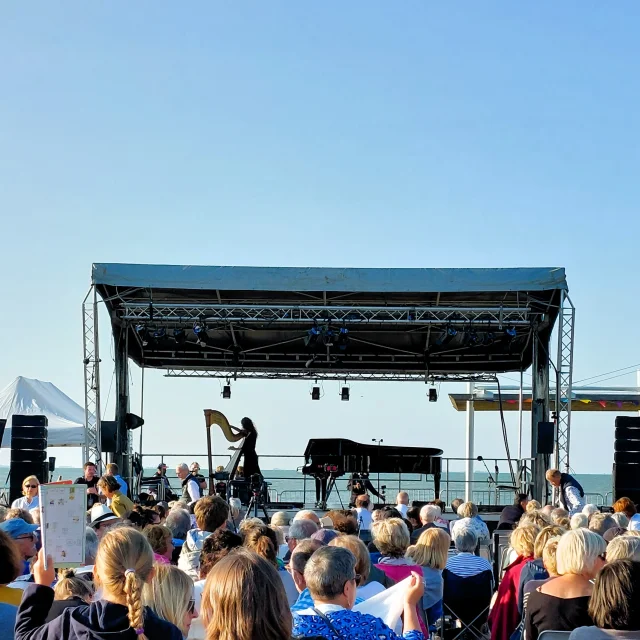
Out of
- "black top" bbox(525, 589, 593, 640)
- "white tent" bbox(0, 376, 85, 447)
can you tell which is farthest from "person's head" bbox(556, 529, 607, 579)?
"white tent" bbox(0, 376, 85, 447)

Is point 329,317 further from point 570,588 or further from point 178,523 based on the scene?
point 570,588

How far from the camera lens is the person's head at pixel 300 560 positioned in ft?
13.8

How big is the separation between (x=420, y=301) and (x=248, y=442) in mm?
3631

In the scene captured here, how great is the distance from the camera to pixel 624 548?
4629 millimetres

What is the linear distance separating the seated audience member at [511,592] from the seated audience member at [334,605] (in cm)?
261

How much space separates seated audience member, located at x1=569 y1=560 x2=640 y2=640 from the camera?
11.0 feet

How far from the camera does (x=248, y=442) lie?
48.3 feet

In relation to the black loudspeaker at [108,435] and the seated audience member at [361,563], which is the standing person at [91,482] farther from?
the seated audience member at [361,563]

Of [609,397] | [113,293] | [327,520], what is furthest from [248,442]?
[609,397]

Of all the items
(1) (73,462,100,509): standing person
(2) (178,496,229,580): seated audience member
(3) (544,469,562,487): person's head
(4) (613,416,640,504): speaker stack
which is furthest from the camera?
(4) (613,416,640,504): speaker stack

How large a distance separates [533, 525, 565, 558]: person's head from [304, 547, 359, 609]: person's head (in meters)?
2.69

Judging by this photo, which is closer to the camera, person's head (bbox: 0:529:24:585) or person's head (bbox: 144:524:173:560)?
person's head (bbox: 0:529:24:585)

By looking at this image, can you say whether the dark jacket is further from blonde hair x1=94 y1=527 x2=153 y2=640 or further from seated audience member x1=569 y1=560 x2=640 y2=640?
seated audience member x1=569 y1=560 x2=640 y2=640

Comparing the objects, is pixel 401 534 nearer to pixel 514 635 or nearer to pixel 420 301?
pixel 514 635
